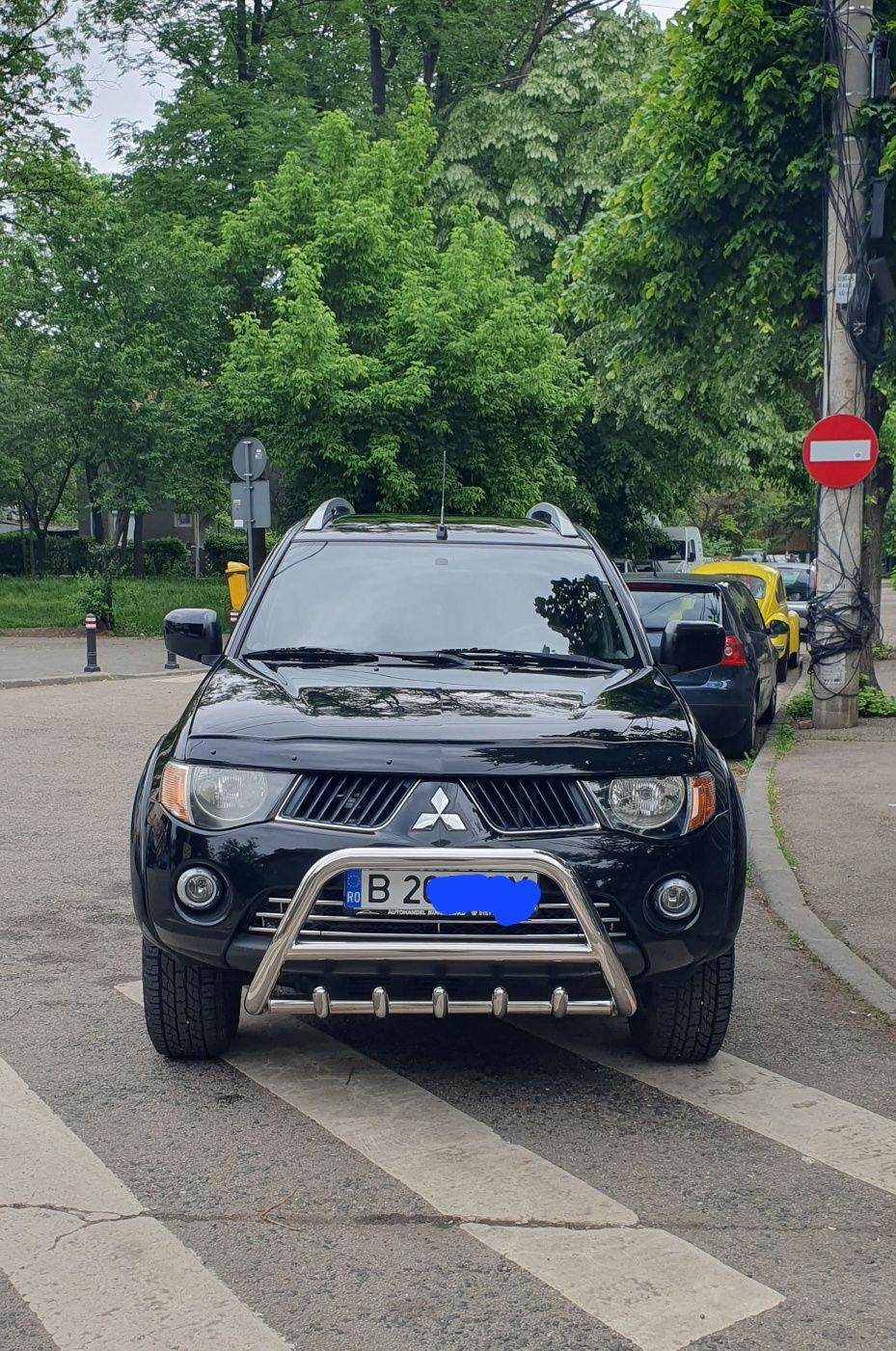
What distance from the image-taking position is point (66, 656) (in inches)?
979

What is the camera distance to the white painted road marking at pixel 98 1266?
122 inches

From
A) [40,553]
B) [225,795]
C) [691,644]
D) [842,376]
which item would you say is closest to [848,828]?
[691,644]

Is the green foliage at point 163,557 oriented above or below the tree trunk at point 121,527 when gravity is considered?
below

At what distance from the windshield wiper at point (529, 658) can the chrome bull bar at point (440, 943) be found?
1276 millimetres

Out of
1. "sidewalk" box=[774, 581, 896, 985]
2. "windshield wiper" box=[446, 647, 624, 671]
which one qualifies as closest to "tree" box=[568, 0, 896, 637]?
"sidewalk" box=[774, 581, 896, 985]

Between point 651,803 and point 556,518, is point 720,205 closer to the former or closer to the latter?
point 556,518

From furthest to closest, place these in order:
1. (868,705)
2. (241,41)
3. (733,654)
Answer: (241,41), (868,705), (733,654)

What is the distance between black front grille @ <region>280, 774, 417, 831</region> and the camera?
4.25 meters

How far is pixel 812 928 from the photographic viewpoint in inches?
265

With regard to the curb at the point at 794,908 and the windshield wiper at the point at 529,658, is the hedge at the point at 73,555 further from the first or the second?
the windshield wiper at the point at 529,658

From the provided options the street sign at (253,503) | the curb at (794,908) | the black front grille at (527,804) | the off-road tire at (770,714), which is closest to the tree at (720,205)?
the off-road tire at (770,714)

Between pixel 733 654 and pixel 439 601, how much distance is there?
702 centimetres

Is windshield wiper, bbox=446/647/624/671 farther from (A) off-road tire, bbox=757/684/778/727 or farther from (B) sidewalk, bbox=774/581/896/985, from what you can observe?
(A) off-road tire, bbox=757/684/778/727

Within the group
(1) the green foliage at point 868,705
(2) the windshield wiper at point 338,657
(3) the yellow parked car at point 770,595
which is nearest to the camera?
(2) the windshield wiper at point 338,657
